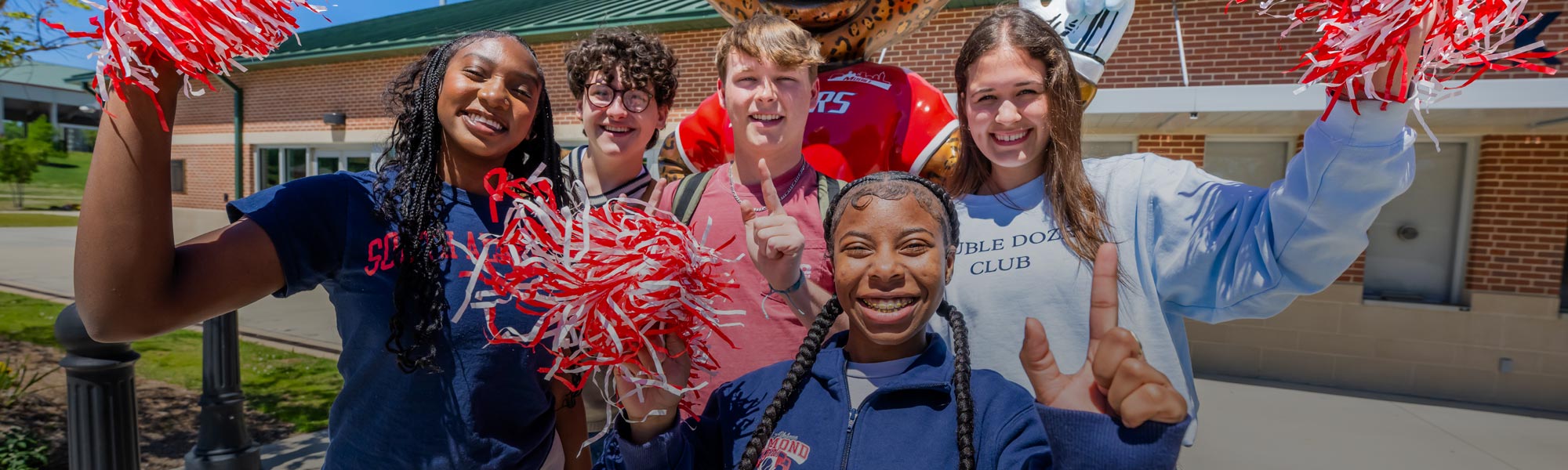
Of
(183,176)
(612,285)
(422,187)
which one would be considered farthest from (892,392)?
(183,176)

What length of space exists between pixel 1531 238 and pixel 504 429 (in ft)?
26.3

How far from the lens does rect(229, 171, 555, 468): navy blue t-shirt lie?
4.55 feet

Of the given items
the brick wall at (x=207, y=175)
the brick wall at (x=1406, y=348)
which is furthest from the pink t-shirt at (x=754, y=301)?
the brick wall at (x=207, y=175)

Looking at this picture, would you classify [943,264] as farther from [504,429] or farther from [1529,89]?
[1529,89]

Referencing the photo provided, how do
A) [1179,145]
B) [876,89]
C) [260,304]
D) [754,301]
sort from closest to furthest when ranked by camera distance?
[754,301], [876,89], [1179,145], [260,304]

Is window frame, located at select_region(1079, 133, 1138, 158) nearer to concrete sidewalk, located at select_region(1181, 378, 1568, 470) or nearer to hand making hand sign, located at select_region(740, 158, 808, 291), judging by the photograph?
concrete sidewalk, located at select_region(1181, 378, 1568, 470)

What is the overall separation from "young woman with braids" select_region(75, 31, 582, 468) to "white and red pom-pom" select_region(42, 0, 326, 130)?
288 mm

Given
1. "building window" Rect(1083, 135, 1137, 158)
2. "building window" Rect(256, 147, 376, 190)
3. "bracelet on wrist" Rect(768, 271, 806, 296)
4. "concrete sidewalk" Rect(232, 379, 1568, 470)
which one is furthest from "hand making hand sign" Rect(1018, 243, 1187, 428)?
"building window" Rect(256, 147, 376, 190)

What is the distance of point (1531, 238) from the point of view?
605cm

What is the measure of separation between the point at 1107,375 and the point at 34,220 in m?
30.0

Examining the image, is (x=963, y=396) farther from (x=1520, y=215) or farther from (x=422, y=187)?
(x=1520, y=215)

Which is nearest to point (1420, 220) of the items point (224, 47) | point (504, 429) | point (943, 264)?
point (943, 264)

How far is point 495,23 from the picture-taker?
38.2 ft

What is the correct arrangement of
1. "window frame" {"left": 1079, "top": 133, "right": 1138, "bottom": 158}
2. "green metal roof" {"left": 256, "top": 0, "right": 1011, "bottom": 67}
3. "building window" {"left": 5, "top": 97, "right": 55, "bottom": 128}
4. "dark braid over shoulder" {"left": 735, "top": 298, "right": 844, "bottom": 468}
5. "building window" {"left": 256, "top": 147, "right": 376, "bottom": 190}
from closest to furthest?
"dark braid over shoulder" {"left": 735, "top": 298, "right": 844, "bottom": 468}
"window frame" {"left": 1079, "top": 133, "right": 1138, "bottom": 158}
"green metal roof" {"left": 256, "top": 0, "right": 1011, "bottom": 67}
"building window" {"left": 256, "top": 147, "right": 376, "bottom": 190}
"building window" {"left": 5, "top": 97, "right": 55, "bottom": 128}
